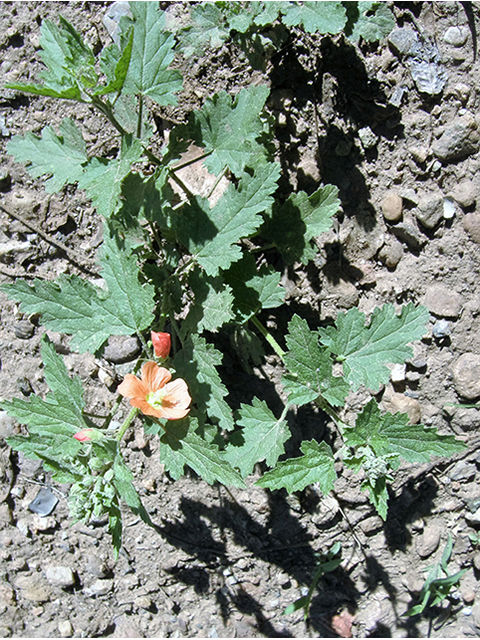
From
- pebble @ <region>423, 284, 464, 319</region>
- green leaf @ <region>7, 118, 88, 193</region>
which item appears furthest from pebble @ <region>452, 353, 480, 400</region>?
green leaf @ <region>7, 118, 88, 193</region>

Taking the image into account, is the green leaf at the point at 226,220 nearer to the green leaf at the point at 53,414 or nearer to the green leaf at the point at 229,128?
the green leaf at the point at 229,128

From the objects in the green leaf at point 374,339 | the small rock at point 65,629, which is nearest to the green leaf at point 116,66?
the green leaf at point 374,339

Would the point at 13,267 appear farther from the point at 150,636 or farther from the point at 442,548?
the point at 442,548

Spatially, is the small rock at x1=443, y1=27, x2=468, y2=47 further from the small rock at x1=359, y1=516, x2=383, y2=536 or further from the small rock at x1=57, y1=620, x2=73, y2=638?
the small rock at x1=57, y1=620, x2=73, y2=638

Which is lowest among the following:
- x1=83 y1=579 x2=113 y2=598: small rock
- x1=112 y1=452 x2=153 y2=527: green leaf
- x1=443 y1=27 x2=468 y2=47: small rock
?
x1=83 y1=579 x2=113 y2=598: small rock

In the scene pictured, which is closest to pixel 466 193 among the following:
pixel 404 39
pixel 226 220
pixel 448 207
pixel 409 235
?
pixel 448 207
